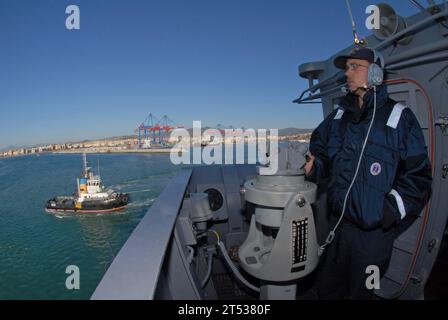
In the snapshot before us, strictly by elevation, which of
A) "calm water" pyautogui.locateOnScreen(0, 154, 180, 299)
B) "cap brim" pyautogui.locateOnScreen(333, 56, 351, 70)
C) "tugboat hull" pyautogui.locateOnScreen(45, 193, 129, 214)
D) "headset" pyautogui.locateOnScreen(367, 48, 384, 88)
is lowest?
"calm water" pyautogui.locateOnScreen(0, 154, 180, 299)

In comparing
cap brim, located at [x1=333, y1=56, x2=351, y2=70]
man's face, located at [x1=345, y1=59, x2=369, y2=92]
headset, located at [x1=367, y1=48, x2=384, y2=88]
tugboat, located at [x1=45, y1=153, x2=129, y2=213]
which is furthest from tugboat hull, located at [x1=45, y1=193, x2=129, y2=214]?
headset, located at [x1=367, y1=48, x2=384, y2=88]

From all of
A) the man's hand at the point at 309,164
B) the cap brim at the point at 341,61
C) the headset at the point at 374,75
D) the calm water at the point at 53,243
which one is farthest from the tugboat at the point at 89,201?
the headset at the point at 374,75

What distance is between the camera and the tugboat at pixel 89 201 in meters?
24.7

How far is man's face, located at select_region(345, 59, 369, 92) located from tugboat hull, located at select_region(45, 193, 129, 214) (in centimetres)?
2553

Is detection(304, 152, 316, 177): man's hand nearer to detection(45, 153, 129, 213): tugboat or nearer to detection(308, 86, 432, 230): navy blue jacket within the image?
detection(308, 86, 432, 230): navy blue jacket

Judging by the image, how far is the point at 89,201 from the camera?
2481cm

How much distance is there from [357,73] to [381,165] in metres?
0.59

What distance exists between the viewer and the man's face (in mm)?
1552

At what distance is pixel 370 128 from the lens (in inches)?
58.2

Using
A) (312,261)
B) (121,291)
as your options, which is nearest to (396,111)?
(312,261)

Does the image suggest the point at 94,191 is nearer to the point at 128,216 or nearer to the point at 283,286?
the point at 128,216

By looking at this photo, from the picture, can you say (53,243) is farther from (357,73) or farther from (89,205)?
(357,73)

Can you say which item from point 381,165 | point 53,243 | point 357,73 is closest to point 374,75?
point 357,73

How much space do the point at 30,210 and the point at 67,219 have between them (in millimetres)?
6810
